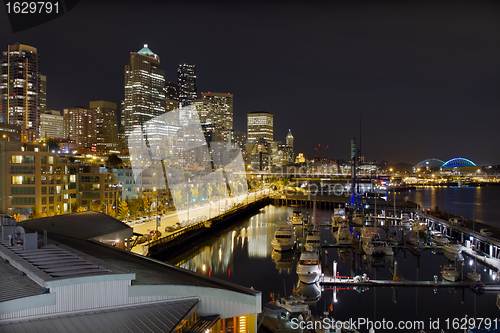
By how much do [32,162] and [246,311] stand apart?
23.9 metres

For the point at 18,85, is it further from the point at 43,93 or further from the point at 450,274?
the point at 450,274

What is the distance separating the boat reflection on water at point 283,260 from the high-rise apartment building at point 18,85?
88.9 m

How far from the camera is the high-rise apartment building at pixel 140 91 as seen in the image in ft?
420

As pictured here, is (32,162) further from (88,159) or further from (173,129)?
(173,129)

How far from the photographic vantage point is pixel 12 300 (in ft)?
16.5

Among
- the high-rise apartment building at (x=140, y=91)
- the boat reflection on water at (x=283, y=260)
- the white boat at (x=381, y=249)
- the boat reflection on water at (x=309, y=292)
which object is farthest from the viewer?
the high-rise apartment building at (x=140, y=91)

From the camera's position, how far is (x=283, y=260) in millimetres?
22203

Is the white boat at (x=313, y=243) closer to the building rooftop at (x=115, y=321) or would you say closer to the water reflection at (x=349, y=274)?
the water reflection at (x=349, y=274)

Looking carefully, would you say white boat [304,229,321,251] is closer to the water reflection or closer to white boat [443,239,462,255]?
the water reflection

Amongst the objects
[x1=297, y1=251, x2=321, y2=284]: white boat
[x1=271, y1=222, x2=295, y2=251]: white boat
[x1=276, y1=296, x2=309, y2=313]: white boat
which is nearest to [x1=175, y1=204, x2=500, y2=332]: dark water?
[x1=297, y1=251, x2=321, y2=284]: white boat

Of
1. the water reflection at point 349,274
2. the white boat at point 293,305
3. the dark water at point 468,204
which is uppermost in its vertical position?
the white boat at point 293,305

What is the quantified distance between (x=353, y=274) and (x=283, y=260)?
15.8ft

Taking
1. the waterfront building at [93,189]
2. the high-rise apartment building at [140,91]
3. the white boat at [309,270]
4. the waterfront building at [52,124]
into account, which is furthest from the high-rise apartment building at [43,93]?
the white boat at [309,270]

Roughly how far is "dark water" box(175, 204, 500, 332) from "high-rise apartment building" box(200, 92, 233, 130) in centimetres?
14572
